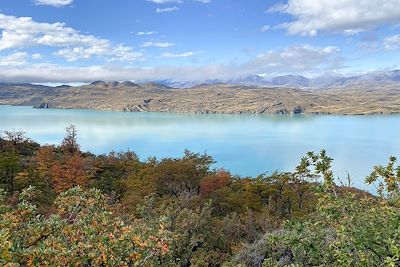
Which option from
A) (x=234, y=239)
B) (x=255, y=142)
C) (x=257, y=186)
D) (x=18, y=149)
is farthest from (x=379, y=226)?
(x=255, y=142)

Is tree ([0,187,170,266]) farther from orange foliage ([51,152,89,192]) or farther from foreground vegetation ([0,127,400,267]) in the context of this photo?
orange foliage ([51,152,89,192])

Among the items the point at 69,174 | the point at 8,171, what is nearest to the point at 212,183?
the point at 69,174

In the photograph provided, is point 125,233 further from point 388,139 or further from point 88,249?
point 388,139

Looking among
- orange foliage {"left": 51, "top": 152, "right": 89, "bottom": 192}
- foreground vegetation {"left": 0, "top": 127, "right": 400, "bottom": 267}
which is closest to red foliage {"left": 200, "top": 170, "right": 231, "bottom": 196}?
foreground vegetation {"left": 0, "top": 127, "right": 400, "bottom": 267}

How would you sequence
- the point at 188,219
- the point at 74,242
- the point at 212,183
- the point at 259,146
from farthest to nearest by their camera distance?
the point at 259,146 → the point at 212,183 → the point at 188,219 → the point at 74,242

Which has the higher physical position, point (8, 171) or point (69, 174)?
point (8, 171)

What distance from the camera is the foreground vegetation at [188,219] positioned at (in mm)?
6148

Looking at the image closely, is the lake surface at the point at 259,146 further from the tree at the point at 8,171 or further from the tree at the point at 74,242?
the tree at the point at 74,242

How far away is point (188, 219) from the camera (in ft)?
65.0

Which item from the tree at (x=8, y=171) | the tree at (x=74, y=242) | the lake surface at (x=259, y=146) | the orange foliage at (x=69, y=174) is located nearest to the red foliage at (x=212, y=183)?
the orange foliage at (x=69, y=174)

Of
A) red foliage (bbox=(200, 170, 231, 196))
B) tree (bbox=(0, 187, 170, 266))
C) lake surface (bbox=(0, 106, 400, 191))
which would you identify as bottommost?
lake surface (bbox=(0, 106, 400, 191))

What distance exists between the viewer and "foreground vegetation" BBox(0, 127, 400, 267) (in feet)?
20.2

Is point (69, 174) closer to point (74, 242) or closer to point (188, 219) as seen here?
point (188, 219)

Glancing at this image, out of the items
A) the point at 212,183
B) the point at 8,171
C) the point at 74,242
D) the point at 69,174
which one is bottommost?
the point at 212,183
